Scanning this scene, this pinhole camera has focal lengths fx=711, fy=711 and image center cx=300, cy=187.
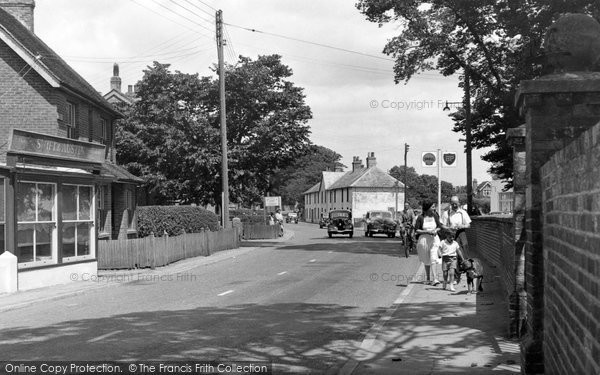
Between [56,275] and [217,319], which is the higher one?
[56,275]

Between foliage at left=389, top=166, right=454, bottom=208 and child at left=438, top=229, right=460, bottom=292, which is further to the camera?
foliage at left=389, top=166, right=454, bottom=208

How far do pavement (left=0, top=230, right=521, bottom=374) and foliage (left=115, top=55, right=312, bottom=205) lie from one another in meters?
20.8

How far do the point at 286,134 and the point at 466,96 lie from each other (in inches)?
360

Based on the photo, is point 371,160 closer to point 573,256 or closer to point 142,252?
point 142,252

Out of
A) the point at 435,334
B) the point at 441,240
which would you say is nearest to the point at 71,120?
the point at 441,240

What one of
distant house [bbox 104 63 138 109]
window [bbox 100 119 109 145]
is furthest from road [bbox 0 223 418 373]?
distant house [bbox 104 63 138 109]

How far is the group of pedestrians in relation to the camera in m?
15.1

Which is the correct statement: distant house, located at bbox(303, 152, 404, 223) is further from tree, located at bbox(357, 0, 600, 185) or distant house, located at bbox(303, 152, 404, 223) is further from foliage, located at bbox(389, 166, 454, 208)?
tree, located at bbox(357, 0, 600, 185)

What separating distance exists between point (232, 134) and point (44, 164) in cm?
2098

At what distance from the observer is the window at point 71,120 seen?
26.9 metres

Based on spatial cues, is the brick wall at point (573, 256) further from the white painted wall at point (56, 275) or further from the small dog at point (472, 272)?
the white painted wall at point (56, 275)

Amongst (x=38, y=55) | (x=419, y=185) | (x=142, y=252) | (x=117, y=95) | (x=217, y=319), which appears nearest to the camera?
(x=217, y=319)

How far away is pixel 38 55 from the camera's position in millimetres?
25422

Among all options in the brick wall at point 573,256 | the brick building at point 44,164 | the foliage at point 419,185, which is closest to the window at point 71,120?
the brick building at point 44,164
